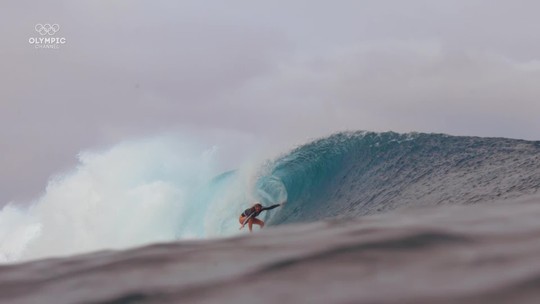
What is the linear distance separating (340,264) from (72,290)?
1387mm

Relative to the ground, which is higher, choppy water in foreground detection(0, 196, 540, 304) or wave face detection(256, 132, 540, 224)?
wave face detection(256, 132, 540, 224)

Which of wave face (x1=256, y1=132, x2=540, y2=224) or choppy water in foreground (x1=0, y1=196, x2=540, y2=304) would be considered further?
wave face (x1=256, y1=132, x2=540, y2=224)

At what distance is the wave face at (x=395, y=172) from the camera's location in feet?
45.8

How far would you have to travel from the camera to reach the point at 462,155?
17.4 meters

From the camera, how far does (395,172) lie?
17688 mm

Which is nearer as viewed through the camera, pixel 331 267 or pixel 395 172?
pixel 331 267

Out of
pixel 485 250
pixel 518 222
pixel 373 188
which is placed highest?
pixel 373 188

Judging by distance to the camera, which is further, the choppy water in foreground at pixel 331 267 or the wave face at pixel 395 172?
the wave face at pixel 395 172

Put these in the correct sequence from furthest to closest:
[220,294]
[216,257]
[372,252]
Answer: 1. [216,257]
2. [372,252]
3. [220,294]

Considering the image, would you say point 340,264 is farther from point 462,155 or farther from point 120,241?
point 120,241

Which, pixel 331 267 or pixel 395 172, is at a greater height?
pixel 395 172

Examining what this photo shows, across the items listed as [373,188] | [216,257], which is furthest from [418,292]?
[373,188]

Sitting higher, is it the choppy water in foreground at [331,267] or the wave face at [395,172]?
the wave face at [395,172]

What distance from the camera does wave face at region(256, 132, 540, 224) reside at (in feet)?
45.8
